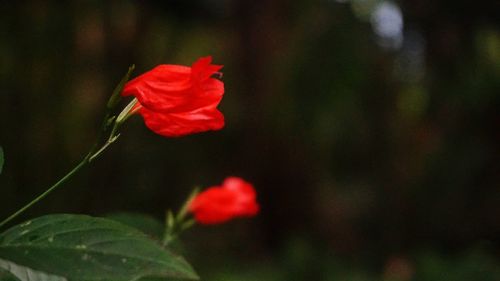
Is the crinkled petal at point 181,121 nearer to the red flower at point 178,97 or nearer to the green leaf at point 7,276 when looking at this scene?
the red flower at point 178,97

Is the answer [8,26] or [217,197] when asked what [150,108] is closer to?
[217,197]

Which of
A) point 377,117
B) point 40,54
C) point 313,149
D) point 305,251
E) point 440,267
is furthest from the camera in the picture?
point 377,117

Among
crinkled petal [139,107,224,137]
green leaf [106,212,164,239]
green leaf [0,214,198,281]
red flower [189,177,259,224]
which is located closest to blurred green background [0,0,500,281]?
red flower [189,177,259,224]

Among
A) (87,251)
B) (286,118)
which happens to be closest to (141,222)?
(87,251)

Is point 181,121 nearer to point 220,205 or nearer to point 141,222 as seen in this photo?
point 141,222

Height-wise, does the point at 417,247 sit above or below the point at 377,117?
below

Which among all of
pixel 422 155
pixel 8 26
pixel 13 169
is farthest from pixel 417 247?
pixel 8 26

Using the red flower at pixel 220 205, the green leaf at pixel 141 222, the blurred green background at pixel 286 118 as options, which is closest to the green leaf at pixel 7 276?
the green leaf at pixel 141 222

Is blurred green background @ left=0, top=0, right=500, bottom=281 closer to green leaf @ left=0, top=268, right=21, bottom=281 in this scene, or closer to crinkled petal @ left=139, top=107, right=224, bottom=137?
crinkled petal @ left=139, top=107, right=224, bottom=137
